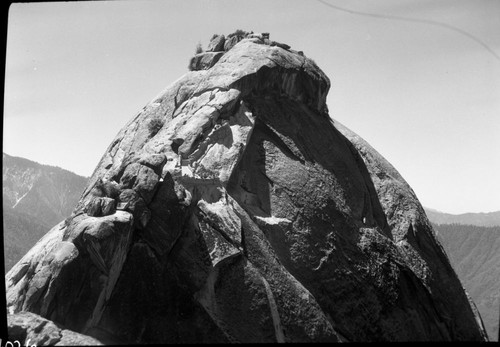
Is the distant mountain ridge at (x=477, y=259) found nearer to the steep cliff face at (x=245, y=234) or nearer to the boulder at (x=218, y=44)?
the steep cliff face at (x=245, y=234)

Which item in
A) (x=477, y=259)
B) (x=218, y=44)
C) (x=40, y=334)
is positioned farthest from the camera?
(x=477, y=259)

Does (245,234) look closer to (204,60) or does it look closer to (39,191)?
(204,60)

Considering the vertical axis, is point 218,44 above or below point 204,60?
above

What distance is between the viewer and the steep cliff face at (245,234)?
13141 millimetres

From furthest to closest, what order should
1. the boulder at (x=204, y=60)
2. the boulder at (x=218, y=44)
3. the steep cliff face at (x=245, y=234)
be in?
the boulder at (x=218, y=44) < the boulder at (x=204, y=60) < the steep cliff face at (x=245, y=234)

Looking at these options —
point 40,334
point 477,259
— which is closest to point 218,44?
point 40,334

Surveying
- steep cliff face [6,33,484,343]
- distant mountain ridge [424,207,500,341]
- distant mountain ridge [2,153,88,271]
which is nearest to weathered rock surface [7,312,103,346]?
steep cliff face [6,33,484,343]

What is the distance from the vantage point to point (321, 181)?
55.5 feet

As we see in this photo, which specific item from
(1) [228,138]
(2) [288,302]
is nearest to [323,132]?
(1) [228,138]

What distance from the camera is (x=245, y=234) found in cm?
1452

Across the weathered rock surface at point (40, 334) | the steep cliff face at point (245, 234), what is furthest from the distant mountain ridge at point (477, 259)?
the weathered rock surface at point (40, 334)

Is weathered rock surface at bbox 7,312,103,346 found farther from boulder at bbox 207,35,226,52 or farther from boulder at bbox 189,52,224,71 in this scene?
boulder at bbox 207,35,226,52

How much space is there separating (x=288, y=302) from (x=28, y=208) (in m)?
102

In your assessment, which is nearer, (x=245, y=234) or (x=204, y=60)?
(x=245, y=234)
